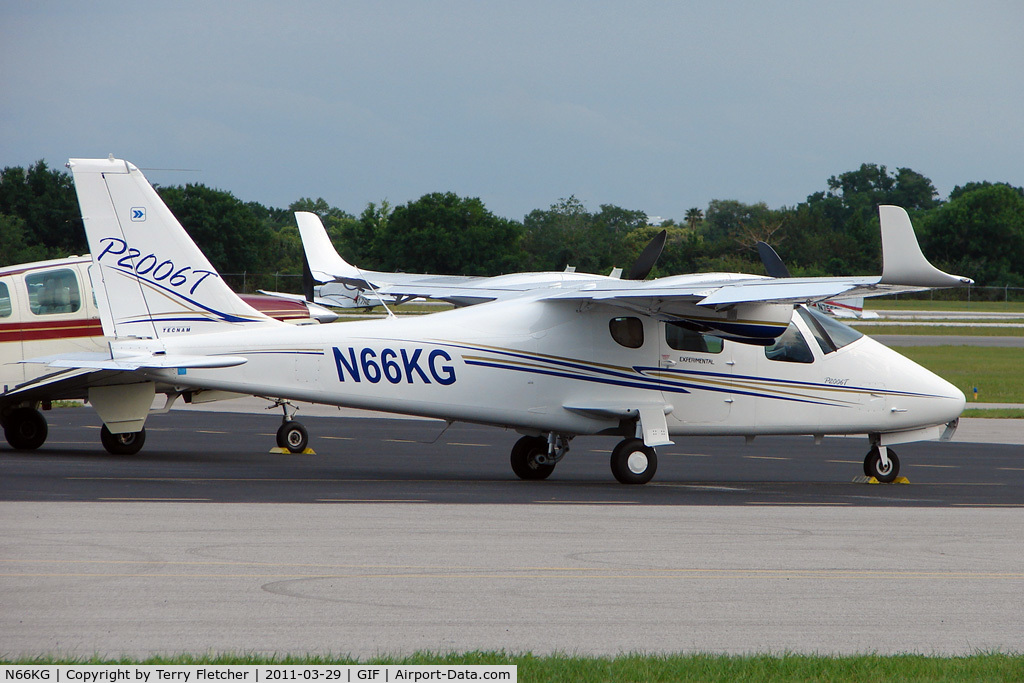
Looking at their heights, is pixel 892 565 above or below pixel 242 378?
below

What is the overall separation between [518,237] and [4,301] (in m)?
38.0

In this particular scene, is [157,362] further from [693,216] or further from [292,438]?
[693,216]

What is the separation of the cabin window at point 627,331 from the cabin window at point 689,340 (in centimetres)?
38

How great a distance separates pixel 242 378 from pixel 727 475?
277 inches

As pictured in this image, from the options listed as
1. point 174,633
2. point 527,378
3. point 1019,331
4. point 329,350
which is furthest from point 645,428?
point 1019,331

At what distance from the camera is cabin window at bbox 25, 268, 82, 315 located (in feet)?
57.0

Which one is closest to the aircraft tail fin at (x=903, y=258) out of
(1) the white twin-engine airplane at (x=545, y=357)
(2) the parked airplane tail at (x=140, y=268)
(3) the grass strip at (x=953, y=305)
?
(1) the white twin-engine airplane at (x=545, y=357)

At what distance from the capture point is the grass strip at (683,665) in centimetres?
626

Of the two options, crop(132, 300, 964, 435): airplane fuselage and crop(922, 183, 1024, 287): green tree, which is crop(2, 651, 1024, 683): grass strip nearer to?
crop(132, 300, 964, 435): airplane fuselage

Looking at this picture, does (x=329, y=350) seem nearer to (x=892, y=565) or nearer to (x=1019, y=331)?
(x=892, y=565)

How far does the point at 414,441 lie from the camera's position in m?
20.5

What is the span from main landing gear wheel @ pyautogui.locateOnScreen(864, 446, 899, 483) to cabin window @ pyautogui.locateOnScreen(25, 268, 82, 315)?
38.9 ft

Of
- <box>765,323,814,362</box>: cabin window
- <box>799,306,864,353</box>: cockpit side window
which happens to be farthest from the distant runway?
<box>765,323,814,362</box>: cabin window
